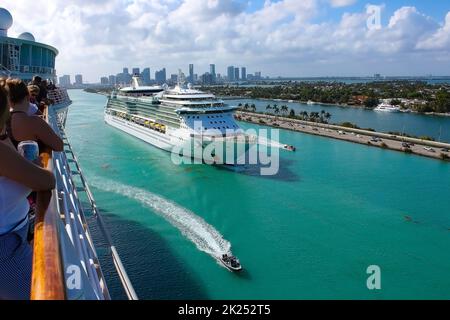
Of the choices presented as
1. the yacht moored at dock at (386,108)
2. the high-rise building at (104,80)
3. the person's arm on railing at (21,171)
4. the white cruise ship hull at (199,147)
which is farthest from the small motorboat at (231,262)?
the high-rise building at (104,80)

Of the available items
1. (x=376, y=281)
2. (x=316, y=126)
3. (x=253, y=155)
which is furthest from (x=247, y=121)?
(x=376, y=281)

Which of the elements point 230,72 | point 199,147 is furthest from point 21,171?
point 230,72

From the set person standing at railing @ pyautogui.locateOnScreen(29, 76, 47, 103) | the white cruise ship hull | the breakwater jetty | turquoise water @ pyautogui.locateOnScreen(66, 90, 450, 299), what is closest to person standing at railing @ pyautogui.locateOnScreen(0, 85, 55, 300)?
person standing at railing @ pyautogui.locateOnScreen(29, 76, 47, 103)

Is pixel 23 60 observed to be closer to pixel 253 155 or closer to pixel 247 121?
pixel 253 155

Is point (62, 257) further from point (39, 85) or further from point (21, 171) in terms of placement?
point (39, 85)
